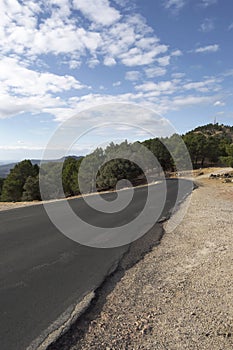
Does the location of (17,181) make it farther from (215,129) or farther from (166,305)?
(215,129)

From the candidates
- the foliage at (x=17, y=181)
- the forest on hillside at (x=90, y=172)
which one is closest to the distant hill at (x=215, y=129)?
the forest on hillside at (x=90, y=172)

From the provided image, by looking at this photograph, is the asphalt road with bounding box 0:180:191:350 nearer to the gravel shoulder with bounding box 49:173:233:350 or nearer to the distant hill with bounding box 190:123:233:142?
the gravel shoulder with bounding box 49:173:233:350

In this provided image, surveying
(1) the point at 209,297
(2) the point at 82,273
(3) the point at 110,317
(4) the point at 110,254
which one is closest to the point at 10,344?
(3) the point at 110,317

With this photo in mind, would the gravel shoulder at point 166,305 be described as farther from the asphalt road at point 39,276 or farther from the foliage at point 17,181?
the foliage at point 17,181

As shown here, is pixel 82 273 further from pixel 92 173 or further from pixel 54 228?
pixel 92 173

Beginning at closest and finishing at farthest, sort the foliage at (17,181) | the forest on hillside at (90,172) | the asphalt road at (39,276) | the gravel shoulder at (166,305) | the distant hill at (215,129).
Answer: the gravel shoulder at (166,305)
the asphalt road at (39,276)
the forest on hillside at (90,172)
the foliage at (17,181)
the distant hill at (215,129)

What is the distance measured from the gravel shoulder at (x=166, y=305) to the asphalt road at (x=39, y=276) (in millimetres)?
395

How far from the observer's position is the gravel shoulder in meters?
3.19

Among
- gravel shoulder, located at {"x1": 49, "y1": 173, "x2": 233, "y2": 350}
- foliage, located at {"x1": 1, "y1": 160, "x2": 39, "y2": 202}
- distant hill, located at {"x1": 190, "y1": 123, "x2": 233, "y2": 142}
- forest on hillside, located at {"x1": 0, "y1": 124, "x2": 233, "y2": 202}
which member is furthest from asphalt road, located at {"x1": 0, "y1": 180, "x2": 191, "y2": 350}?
distant hill, located at {"x1": 190, "y1": 123, "x2": 233, "y2": 142}

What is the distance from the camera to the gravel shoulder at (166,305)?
10.5ft

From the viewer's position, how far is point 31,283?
4.55 meters

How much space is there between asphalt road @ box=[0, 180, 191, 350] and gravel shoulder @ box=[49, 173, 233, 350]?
395 mm

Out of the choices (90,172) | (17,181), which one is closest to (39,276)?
(90,172)

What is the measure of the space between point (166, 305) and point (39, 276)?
2.36m
